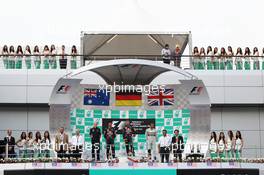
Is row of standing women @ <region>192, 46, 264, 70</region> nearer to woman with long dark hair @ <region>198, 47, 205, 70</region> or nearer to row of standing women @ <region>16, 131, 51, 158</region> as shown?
woman with long dark hair @ <region>198, 47, 205, 70</region>

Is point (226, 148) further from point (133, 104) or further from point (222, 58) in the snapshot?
point (222, 58)

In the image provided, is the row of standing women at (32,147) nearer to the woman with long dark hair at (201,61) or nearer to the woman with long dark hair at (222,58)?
the woman with long dark hair at (201,61)

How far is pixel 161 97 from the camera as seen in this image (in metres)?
31.6

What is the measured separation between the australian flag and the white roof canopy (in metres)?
4.55

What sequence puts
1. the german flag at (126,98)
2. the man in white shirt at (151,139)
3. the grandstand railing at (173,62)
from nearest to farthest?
the man in white shirt at (151,139), the german flag at (126,98), the grandstand railing at (173,62)

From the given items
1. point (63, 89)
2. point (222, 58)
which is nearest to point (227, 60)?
point (222, 58)

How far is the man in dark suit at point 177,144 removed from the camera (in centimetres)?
2819

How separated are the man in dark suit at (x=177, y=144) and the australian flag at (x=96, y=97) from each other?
4.25m

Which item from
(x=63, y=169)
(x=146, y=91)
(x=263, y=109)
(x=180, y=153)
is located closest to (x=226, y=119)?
(x=263, y=109)

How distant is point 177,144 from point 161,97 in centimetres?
370

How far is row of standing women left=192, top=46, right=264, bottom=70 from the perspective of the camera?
3484 cm

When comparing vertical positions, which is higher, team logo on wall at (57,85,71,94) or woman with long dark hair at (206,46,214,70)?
woman with long dark hair at (206,46,214,70)

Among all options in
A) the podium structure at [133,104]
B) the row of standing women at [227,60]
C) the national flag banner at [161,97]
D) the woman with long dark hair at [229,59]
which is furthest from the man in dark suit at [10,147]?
the woman with long dark hair at [229,59]

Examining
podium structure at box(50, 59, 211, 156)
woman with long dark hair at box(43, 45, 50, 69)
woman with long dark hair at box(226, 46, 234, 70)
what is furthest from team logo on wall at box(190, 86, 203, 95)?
woman with long dark hair at box(43, 45, 50, 69)
